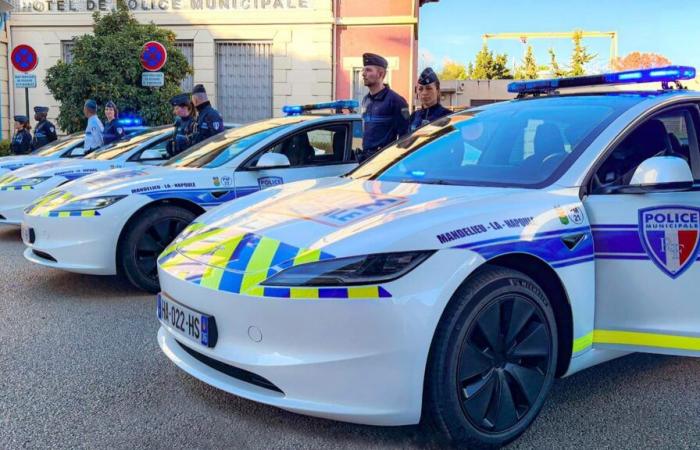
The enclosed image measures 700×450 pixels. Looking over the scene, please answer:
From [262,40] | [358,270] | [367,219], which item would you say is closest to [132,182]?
[367,219]

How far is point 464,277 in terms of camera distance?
97.0 inches

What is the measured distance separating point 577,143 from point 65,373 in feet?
9.32

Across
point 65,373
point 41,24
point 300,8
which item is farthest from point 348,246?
point 41,24

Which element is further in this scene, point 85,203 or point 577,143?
point 85,203

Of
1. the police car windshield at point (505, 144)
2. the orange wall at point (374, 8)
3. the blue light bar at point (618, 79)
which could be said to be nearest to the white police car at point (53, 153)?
the police car windshield at point (505, 144)

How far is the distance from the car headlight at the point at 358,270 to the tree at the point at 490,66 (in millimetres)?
55930

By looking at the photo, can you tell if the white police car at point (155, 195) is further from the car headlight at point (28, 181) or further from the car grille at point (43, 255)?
the car headlight at point (28, 181)

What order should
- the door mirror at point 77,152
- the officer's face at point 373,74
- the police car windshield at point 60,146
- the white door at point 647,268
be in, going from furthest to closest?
1. the police car windshield at point 60,146
2. the door mirror at point 77,152
3. the officer's face at point 373,74
4. the white door at point 647,268

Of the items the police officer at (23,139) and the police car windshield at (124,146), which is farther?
the police officer at (23,139)

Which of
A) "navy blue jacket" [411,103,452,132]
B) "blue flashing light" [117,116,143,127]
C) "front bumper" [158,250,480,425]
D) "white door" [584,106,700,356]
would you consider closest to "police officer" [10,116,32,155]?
"blue flashing light" [117,116,143,127]

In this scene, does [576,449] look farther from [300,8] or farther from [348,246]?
[300,8]

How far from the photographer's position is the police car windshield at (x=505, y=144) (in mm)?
3137

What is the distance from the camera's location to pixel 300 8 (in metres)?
17.1

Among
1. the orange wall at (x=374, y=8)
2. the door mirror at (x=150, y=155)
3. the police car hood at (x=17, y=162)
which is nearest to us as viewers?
the door mirror at (x=150, y=155)
